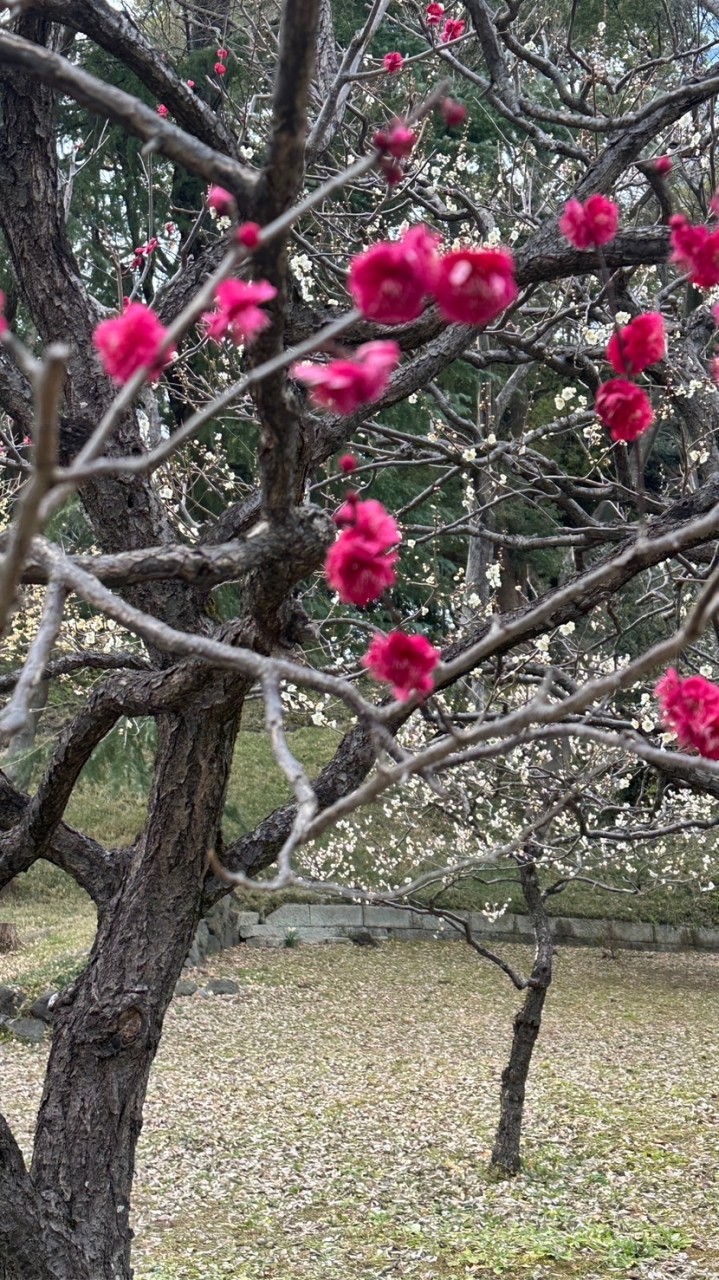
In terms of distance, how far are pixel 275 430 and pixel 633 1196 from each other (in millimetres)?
5563

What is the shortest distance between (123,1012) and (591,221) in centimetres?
253

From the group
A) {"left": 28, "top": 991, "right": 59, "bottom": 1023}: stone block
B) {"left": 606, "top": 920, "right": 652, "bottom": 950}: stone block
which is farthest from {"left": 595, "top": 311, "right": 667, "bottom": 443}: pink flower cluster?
{"left": 606, "top": 920, "right": 652, "bottom": 950}: stone block

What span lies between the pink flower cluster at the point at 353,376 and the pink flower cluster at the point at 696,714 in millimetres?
775

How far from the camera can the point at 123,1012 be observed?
326 centimetres

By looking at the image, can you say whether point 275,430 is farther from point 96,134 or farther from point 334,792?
point 96,134

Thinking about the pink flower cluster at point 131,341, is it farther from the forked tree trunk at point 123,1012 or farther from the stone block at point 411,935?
the stone block at point 411,935

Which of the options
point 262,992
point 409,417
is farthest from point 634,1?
point 262,992

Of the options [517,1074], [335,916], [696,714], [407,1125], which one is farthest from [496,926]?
[696,714]

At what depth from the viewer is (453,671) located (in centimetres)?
138

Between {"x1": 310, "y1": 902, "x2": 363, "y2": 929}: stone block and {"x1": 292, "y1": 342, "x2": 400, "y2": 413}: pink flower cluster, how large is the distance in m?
12.7

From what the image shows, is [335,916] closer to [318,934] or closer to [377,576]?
[318,934]

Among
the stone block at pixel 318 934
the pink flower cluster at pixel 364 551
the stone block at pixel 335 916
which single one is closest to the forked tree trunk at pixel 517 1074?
the pink flower cluster at pixel 364 551

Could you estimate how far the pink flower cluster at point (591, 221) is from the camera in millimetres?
1630

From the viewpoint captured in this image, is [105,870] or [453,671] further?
[105,870]
